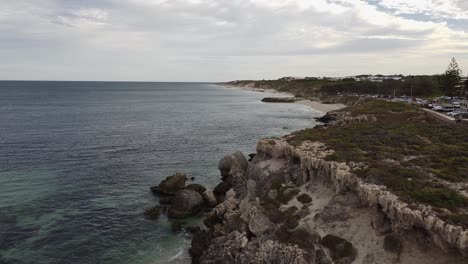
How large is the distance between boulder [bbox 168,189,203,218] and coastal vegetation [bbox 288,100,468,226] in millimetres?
14374

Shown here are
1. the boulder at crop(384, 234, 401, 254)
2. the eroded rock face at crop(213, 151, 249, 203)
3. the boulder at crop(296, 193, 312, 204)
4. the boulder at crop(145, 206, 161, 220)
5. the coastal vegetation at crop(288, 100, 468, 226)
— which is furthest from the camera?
the eroded rock face at crop(213, 151, 249, 203)

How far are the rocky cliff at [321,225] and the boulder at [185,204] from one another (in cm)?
264

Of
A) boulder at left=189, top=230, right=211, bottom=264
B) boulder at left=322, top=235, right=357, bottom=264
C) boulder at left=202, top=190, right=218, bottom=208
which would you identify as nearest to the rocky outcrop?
boulder at left=322, top=235, right=357, bottom=264

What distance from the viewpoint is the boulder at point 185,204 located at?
138 ft

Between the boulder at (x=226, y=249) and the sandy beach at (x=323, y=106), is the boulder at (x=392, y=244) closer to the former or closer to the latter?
the boulder at (x=226, y=249)

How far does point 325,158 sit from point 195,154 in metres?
38.5

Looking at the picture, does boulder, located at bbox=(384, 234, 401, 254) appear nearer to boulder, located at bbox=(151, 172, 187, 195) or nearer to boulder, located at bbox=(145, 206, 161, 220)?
boulder, located at bbox=(145, 206, 161, 220)

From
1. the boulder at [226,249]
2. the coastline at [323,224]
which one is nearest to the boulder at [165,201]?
the coastline at [323,224]

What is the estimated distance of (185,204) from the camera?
142ft

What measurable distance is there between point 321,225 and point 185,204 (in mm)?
17985

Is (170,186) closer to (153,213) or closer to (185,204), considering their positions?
(185,204)

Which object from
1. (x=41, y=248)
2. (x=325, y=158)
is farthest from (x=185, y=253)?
(x=325, y=158)

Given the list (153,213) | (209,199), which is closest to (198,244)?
(153,213)

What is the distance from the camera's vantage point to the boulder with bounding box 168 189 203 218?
42.2 m
